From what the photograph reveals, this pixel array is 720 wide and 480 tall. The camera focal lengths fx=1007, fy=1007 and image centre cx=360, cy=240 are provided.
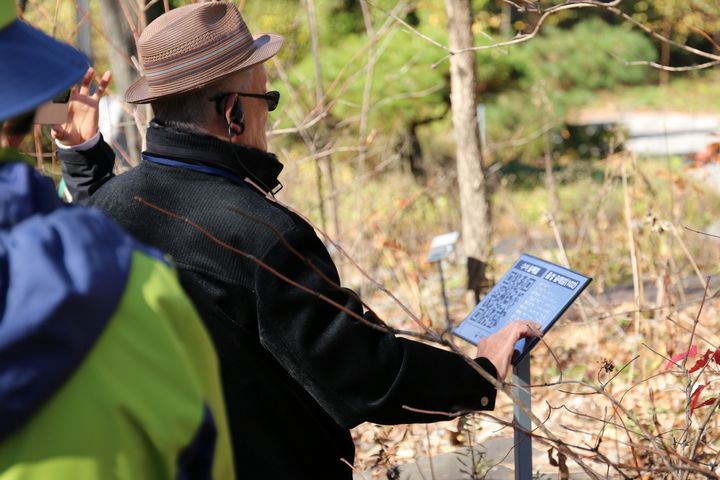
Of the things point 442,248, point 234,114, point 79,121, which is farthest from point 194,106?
point 442,248

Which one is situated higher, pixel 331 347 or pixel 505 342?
pixel 331 347

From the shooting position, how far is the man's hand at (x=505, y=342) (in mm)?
2436

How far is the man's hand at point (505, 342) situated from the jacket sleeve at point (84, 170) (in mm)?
1435

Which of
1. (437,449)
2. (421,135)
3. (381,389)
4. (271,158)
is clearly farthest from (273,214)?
(421,135)

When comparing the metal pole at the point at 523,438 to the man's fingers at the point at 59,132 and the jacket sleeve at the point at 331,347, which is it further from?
the man's fingers at the point at 59,132

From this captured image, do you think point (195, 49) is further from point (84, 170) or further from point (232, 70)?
point (84, 170)

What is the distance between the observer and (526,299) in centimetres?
263

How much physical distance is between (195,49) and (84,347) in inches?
57.6

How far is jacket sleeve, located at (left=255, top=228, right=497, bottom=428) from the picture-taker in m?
2.18

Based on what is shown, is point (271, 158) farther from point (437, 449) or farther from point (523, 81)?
point (523, 81)

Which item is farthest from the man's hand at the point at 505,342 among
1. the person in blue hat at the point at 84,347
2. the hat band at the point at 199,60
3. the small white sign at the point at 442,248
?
the small white sign at the point at 442,248

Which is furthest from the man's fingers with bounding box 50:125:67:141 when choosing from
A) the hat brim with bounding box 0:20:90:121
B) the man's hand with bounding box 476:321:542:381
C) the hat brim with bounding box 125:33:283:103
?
the hat brim with bounding box 0:20:90:121

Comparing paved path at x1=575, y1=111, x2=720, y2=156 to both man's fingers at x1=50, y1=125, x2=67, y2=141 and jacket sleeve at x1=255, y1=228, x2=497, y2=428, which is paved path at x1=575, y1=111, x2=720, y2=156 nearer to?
man's fingers at x1=50, y1=125, x2=67, y2=141

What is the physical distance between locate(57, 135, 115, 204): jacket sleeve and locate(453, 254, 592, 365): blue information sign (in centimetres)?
132
